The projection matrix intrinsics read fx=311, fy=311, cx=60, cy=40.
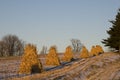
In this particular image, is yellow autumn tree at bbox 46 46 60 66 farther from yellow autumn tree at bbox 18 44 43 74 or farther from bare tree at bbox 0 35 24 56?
bare tree at bbox 0 35 24 56

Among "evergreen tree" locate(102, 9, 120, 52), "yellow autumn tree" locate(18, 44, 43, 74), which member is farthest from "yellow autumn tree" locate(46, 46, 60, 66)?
"yellow autumn tree" locate(18, 44, 43, 74)

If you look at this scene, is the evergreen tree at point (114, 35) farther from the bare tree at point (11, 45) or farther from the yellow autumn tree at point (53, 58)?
the bare tree at point (11, 45)

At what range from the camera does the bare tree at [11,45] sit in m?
127

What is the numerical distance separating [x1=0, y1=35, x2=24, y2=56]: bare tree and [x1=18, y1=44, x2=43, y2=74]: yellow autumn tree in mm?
92441

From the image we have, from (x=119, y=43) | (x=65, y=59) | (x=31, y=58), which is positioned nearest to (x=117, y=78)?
(x=31, y=58)

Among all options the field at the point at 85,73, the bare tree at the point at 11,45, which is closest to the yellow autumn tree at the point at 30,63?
the field at the point at 85,73

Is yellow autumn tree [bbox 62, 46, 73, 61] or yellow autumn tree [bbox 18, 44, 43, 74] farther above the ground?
yellow autumn tree [bbox 62, 46, 73, 61]

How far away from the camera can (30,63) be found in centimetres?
3491

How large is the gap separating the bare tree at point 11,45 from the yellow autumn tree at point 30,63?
303 feet

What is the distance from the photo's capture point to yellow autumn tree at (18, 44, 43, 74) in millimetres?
34066

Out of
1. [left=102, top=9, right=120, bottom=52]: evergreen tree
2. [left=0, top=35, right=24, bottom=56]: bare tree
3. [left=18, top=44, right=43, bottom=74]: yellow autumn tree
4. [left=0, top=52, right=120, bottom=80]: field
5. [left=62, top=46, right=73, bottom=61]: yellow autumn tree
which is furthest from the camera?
[left=0, top=35, right=24, bottom=56]: bare tree

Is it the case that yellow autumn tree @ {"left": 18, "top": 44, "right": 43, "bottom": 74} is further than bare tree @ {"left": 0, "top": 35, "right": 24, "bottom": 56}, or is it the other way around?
bare tree @ {"left": 0, "top": 35, "right": 24, "bottom": 56}

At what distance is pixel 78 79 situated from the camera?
25141mm

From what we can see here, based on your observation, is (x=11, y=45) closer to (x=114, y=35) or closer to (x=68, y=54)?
(x=68, y=54)
